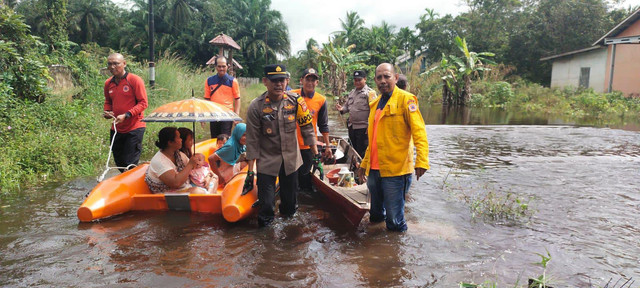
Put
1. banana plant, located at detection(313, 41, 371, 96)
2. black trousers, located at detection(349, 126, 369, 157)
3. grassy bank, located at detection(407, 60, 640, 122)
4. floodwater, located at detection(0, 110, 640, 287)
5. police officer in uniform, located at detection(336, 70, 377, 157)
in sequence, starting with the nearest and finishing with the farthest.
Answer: floodwater, located at detection(0, 110, 640, 287)
police officer in uniform, located at detection(336, 70, 377, 157)
black trousers, located at detection(349, 126, 369, 157)
grassy bank, located at detection(407, 60, 640, 122)
banana plant, located at detection(313, 41, 371, 96)

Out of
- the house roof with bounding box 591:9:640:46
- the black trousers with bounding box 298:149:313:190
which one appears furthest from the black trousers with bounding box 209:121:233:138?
the house roof with bounding box 591:9:640:46

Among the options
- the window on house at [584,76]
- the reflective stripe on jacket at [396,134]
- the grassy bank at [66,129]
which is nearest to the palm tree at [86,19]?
the grassy bank at [66,129]

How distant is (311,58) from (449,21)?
15047 millimetres

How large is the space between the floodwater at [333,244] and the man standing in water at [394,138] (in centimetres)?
69

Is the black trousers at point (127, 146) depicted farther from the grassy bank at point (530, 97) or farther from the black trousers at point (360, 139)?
the grassy bank at point (530, 97)

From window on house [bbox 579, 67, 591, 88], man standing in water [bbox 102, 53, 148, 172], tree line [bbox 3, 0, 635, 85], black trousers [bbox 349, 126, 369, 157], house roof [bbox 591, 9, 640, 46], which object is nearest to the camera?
man standing in water [bbox 102, 53, 148, 172]

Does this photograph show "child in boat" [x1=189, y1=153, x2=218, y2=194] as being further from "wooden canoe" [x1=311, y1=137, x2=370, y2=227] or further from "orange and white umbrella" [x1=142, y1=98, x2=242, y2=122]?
"wooden canoe" [x1=311, y1=137, x2=370, y2=227]

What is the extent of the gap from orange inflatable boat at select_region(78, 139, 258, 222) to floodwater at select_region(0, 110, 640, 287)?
0.42 feet

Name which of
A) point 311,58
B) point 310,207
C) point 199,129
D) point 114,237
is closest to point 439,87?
point 311,58

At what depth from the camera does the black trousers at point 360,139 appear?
6.46 m

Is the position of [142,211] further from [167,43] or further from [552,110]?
[167,43]

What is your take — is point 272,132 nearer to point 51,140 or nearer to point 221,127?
point 221,127

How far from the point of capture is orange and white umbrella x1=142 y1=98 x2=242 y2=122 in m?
4.79

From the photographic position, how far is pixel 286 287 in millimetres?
3562
